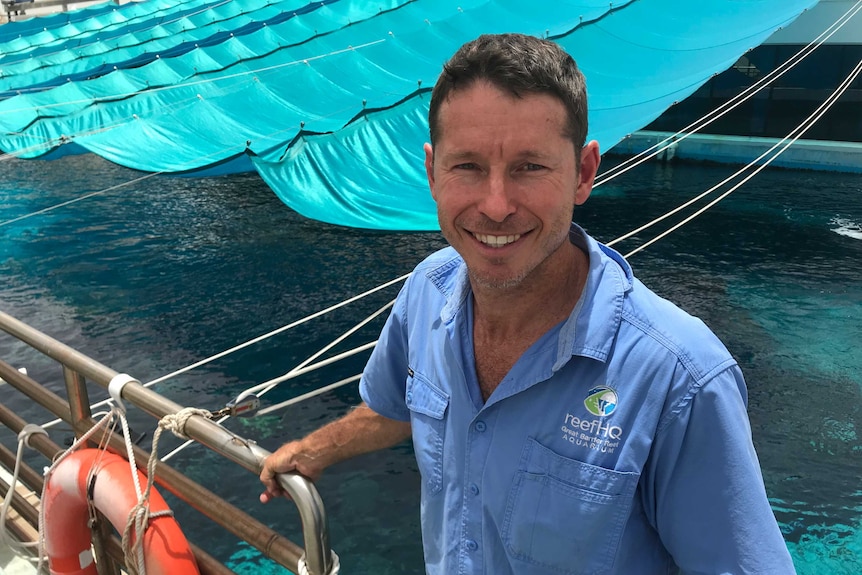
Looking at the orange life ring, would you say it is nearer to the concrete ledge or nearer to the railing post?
the railing post

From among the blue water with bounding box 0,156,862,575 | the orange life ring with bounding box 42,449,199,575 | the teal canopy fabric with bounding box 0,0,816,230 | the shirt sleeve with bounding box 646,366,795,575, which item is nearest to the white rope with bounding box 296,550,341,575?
the orange life ring with bounding box 42,449,199,575

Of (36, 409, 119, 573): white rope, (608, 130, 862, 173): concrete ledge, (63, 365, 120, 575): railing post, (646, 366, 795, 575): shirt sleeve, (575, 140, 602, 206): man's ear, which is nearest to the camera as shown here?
(646, 366, 795, 575): shirt sleeve

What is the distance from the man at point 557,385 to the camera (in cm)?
141

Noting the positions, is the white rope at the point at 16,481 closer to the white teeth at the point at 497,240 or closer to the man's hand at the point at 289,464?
the man's hand at the point at 289,464

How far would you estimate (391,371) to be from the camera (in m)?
2.05

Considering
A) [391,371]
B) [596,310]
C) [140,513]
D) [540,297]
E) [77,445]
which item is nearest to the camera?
[596,310]

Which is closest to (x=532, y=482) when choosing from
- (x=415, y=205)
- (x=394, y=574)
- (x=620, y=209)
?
(x=394, y=574)

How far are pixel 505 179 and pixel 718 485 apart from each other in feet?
2.48

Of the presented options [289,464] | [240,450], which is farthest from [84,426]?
[289,464]

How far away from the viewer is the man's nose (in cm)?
154

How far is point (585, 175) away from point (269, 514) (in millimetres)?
5113

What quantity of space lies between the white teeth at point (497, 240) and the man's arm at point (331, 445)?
28.7 inches

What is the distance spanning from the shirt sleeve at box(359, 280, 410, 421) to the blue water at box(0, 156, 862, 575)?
3733mm

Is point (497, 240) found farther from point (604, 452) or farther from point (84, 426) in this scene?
point (84, 426)
